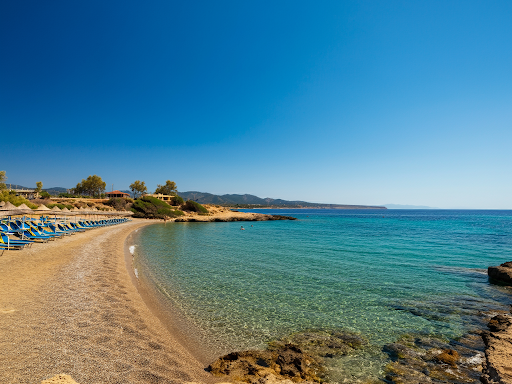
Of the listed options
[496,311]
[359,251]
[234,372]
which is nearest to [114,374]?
[234,372]

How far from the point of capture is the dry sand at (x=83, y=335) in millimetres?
4359

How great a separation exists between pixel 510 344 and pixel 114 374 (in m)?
8.75

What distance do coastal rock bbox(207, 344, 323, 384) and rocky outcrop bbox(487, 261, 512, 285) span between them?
12447 mm

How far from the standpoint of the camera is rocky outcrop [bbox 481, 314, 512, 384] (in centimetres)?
471

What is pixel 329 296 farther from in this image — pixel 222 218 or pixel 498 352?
pixel 222 218

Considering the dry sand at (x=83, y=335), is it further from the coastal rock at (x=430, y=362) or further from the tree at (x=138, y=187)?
the tree at (x=138, y=187)

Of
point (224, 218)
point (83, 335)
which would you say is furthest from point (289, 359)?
point (224, 218)

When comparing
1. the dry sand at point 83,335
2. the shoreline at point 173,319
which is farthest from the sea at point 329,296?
the dry sand at point 83,335

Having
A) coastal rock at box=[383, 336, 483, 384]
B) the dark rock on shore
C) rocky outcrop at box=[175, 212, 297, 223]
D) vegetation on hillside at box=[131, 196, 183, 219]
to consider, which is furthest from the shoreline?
vegetation on hillside at box=[131, 196, 183, 219]

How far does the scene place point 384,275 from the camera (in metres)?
13.3

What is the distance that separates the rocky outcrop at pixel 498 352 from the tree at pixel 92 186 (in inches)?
4369

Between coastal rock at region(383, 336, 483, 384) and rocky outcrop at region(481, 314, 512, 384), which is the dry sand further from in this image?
rocky outcrop at region(481, 314, 512, 384)

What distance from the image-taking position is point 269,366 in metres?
5.11

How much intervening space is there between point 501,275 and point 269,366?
1383 cm
